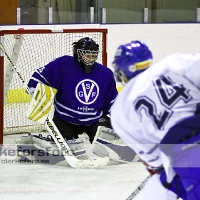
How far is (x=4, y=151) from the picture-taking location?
435cm

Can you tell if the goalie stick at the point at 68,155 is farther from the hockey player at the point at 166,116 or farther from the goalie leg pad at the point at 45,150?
the hockey player at the point at 166,116

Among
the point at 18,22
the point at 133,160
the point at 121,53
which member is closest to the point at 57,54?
the point at 18,22

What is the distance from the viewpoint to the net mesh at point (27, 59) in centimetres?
496

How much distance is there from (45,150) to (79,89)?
1.40ft

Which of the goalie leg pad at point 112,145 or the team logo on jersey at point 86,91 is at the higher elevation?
the team logo on jersey at point 86,91

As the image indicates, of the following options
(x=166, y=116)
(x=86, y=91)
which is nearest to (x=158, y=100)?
(x=166, y=116)

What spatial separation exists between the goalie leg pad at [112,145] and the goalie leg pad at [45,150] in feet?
0.42

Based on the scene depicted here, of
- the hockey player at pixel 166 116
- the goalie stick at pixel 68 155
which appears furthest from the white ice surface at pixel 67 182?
the hockey player at pixel 166 116

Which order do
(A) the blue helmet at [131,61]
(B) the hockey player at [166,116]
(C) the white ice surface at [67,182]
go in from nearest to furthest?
(B) the hockey player at [166,116]
(A) the blue helmet at [131,61]
(C) the white ice surface at [67,182]

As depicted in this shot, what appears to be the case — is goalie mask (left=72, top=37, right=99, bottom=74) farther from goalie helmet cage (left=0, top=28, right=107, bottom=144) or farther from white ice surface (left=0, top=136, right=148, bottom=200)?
goalie helmet cage (left=0, top=28, right=107, bottom=144)

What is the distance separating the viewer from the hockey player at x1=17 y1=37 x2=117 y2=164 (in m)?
3.99

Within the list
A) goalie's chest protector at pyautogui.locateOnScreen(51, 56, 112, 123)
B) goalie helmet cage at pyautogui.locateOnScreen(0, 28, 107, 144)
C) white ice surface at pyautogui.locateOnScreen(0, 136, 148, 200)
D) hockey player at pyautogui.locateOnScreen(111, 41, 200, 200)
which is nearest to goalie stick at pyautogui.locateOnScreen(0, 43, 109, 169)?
white ice surface at pyautogui.locateOnScreen(0, 136, 148, 200)

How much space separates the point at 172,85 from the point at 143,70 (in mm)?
118

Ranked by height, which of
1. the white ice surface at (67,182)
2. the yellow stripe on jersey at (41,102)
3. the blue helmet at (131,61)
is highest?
the blue helmet at (131,61)
